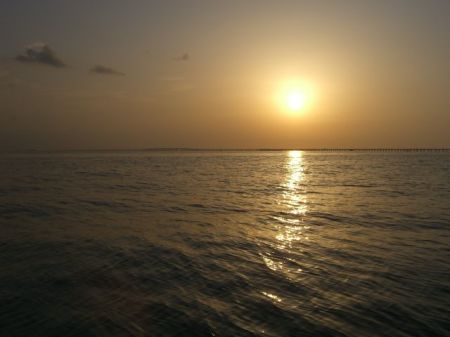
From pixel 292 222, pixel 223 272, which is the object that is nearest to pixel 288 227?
pixel 292 222

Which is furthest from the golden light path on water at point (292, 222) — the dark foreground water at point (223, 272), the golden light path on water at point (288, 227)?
the dark foreground water at point (223, 272)

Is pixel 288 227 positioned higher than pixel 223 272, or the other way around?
pixel 223 272

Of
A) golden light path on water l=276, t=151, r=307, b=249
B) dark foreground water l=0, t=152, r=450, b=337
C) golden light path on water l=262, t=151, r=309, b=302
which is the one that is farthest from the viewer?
golden light path on water l=276, t=151, r=307, b=249

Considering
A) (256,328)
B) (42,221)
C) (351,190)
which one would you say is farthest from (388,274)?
(351,190)

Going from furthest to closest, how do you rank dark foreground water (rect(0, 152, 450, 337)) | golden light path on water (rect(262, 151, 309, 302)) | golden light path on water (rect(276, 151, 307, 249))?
1. golden light path on water (rect(276, 151, 307, 249))
2. golden light path on water (rect(262, 151, 309, 302))
3. dark foreground water (rect(0, 152, 450, 337))

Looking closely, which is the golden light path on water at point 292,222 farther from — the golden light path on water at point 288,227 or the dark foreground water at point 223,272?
the dark foreground water at point 223,272

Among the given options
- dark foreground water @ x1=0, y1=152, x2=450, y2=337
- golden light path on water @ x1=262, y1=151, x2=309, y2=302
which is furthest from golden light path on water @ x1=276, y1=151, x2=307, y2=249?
dark foreground water @ x1=0, y1=152, x2=450, y2=337

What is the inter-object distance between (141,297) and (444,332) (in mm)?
7074

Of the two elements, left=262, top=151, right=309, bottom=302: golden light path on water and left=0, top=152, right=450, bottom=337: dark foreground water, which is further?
left=262, top=151, right=309, bottom=302: golden light path on water

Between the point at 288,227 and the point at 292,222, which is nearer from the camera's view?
the point at 288,227

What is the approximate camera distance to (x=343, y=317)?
8.47 metres

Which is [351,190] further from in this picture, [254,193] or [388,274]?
[388,274]

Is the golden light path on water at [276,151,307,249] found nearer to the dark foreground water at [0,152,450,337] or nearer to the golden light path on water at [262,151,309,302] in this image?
the golden light path on water at [262,151,309,302]

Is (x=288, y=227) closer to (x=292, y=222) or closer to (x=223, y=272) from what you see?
(x=292, y=222)
